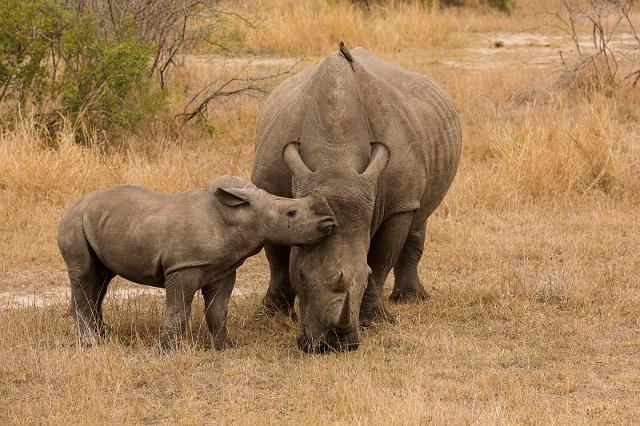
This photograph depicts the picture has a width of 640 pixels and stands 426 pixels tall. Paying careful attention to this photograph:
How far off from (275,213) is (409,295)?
2.44 metres

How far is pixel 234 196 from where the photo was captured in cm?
688

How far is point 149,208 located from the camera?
705 centimetres

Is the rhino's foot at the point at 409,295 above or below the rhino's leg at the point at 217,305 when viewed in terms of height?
below

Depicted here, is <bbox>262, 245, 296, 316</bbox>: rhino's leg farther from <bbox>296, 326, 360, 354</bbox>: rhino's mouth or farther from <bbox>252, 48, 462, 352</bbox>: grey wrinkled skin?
<bbox>296, 326, 360, 354</bbox>: rhino's mouth

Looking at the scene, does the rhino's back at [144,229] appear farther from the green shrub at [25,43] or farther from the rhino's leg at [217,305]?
the green shrub at [25,43]

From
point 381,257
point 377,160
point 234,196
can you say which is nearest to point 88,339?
point 234,196

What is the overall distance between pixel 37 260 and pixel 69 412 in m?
3.94

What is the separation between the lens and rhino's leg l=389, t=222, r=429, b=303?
8914 mm

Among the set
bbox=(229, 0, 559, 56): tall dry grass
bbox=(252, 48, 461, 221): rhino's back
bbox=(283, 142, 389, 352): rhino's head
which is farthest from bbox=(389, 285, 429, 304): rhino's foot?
bbox=(229, 0, 559, 56): tall dry grass

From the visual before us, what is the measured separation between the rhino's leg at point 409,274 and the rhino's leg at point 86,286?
8.09ft

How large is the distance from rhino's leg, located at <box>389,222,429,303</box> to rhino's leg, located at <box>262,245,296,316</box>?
116 cm

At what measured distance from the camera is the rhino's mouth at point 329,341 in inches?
271

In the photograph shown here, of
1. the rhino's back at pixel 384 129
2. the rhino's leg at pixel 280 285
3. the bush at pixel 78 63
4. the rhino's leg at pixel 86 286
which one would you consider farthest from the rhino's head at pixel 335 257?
the bush at pixel 78 63

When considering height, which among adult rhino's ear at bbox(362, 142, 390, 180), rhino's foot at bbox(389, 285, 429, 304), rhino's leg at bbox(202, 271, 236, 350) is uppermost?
adult rhino's ear at bbox(362, 142, 390, 180)
